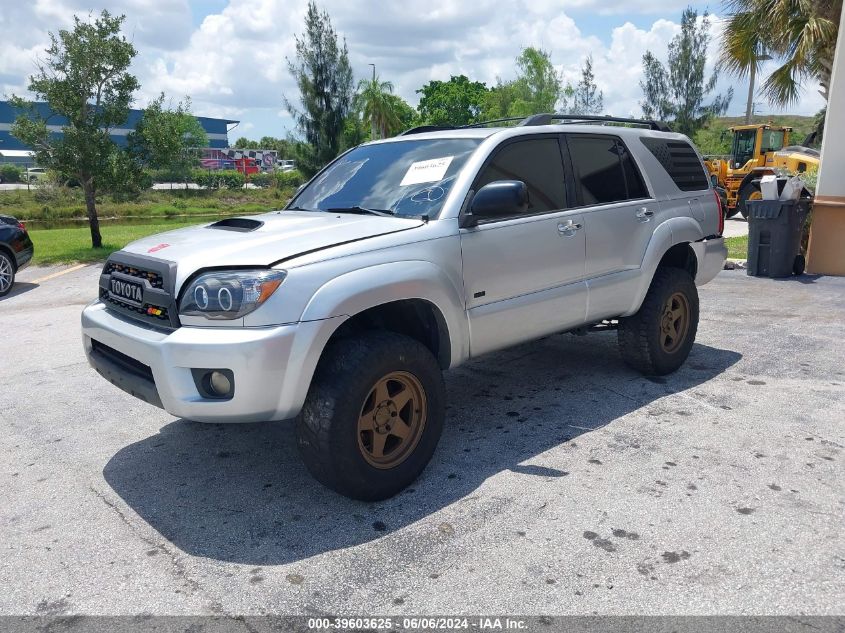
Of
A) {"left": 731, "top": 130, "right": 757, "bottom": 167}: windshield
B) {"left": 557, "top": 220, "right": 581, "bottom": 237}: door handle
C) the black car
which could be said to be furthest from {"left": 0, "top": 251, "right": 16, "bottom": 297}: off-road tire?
{"left": 731, "top": 130, "right": 757, "bottom": 167}: windshield

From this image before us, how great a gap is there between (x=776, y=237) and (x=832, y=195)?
44.8 inches

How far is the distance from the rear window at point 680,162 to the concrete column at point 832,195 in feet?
18.2

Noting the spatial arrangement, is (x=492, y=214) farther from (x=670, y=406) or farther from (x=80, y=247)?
(x=80, y=247)

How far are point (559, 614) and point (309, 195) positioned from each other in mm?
3182

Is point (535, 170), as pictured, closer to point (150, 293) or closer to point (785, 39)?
point (150, 293)

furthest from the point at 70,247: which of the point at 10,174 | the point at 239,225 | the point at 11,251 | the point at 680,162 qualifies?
the point at 10,174

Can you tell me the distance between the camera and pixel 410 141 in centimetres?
459

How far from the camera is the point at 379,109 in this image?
5350cm

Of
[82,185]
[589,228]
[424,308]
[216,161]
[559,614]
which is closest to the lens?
[559,614]

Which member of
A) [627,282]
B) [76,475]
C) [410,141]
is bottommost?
[76,475]

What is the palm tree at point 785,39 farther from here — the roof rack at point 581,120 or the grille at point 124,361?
the grille at point 124,361

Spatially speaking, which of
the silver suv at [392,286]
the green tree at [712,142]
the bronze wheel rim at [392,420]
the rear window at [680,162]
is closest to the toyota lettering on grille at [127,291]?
the silver suv at [392,286]

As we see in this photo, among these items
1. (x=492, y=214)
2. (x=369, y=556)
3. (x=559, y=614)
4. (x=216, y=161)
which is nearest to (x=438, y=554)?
(x=369, y=556)

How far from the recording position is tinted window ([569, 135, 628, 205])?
4688 millimetres
